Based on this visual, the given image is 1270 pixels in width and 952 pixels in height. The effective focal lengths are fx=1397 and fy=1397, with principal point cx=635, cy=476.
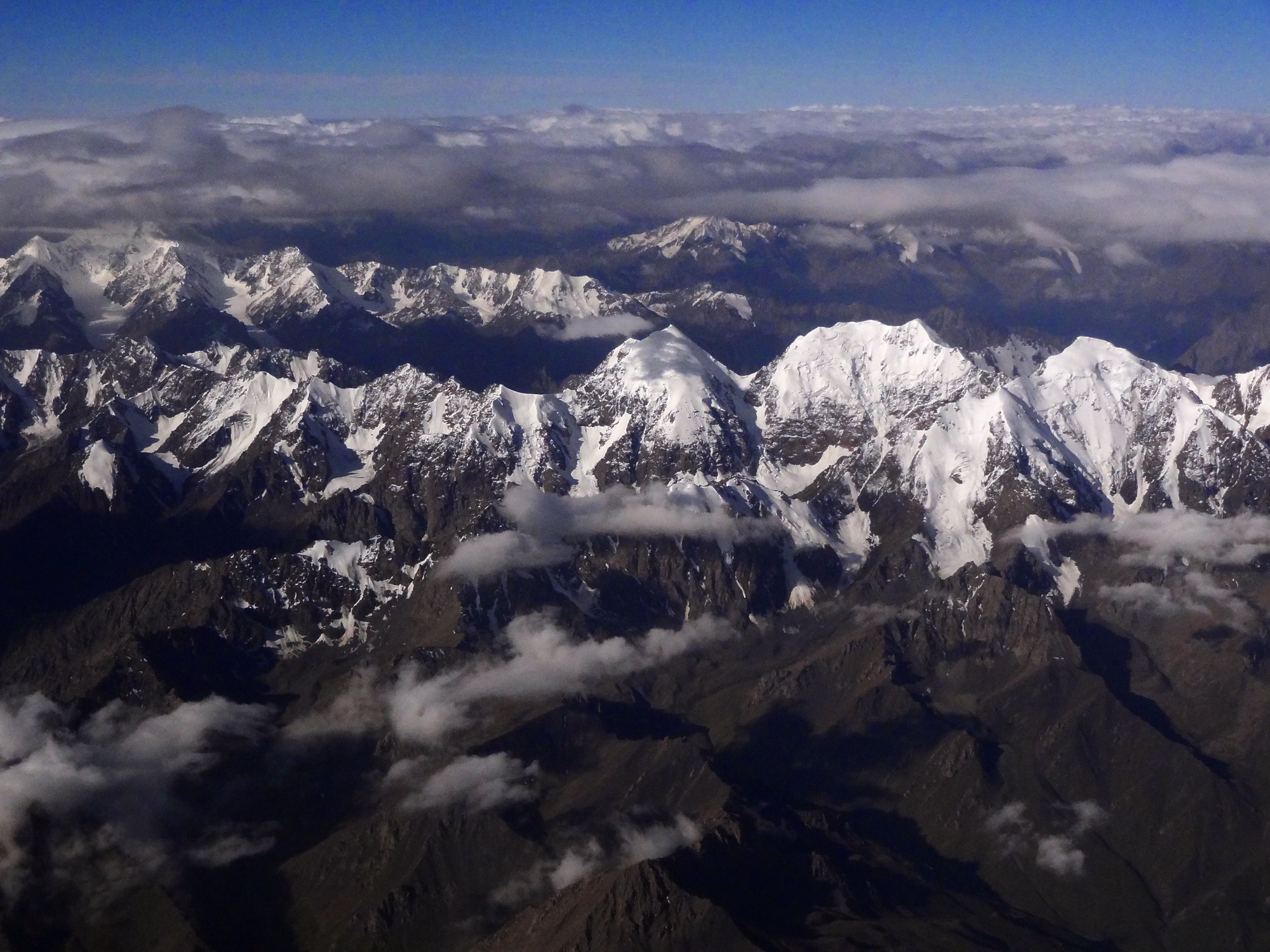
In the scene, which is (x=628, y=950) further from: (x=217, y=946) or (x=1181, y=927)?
(x=1181, y=927)

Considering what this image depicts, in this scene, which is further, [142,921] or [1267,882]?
[1267,882]

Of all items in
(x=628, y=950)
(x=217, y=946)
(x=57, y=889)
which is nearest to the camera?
(x=628, y=950)

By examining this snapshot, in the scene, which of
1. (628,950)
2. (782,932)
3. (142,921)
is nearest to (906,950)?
(782,932)

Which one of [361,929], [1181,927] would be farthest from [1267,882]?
[361,929]

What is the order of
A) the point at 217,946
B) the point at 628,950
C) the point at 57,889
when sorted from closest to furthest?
the point at 628,950 < the point at 217,946 < the point at 57,889

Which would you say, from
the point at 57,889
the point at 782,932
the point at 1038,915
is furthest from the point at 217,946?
the point at 1038,915

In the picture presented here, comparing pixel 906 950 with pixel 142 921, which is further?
pixel 142 921

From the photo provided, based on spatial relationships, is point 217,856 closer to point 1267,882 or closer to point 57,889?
point 57,889
